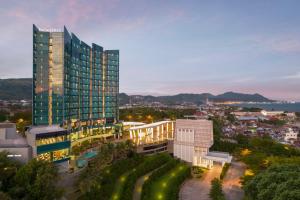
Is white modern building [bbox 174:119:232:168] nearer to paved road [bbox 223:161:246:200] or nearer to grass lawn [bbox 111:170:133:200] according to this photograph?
paved road [bbox 223:161:246:200]

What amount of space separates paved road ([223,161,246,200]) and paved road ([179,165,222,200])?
2.95m

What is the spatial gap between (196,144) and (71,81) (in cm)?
3812

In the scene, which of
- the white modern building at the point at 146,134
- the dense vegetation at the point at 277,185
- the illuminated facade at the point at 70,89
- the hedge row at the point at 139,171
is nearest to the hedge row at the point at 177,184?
the hedge row at the point at 139,171

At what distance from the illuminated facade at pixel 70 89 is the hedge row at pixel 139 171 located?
623 inches

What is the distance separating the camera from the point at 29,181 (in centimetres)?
3103

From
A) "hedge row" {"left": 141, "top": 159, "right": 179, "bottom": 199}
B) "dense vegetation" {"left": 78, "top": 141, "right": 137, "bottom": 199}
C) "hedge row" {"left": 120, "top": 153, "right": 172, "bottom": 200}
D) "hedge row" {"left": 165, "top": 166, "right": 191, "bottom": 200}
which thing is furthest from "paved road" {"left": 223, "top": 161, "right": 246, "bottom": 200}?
"dense vegetation" {"left": 78, "top": 141, "right": 137, "bottom": 199}

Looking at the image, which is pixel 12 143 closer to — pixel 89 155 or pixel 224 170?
pixel 89 155

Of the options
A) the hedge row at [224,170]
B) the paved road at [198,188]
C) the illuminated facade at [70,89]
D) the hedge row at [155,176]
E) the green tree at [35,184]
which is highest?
the illuminated facade at [70,89]

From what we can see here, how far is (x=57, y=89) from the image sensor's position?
60.3 meters

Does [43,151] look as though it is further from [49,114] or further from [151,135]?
[151,135]

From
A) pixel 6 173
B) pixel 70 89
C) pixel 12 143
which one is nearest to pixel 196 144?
pixel 70 89

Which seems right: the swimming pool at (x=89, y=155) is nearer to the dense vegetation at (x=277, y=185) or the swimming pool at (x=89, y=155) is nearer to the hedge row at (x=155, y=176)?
the hedge row at (x=155, y=176)

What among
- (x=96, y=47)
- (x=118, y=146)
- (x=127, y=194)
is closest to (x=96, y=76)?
(x=96, y=47)

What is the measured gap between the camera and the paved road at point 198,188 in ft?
132
